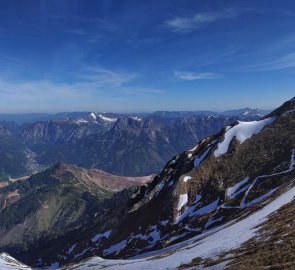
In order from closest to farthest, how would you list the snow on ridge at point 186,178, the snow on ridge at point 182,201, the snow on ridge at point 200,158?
1. the snow on ridge at point 182,201
2. the snow on ridge at point 186,178
3. the snow on ridge at point 200,158

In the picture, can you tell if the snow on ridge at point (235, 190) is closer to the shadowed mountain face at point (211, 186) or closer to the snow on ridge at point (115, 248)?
the shadowed mountain face at point (211, 186)

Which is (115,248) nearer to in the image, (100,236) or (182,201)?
(182,201)

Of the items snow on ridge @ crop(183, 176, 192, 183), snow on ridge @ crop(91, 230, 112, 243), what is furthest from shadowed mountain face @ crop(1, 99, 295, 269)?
snow on ridge @ crop(91, 230, 112, 243)

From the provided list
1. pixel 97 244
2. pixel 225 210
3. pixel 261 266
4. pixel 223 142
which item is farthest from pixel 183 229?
pixel 261 266

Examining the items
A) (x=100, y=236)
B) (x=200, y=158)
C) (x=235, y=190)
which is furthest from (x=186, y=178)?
(x=100, y=236)

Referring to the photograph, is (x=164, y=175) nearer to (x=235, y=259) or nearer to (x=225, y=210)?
(x=225, y=210)

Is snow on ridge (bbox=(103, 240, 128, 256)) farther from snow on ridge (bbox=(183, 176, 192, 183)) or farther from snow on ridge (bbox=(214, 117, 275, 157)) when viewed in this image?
snow on ridge (bbox=(214, 117, 275, 157))

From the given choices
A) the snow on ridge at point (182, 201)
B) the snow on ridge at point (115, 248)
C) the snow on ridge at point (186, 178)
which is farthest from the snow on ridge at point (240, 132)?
the snow on ridge at point (115, 248)
